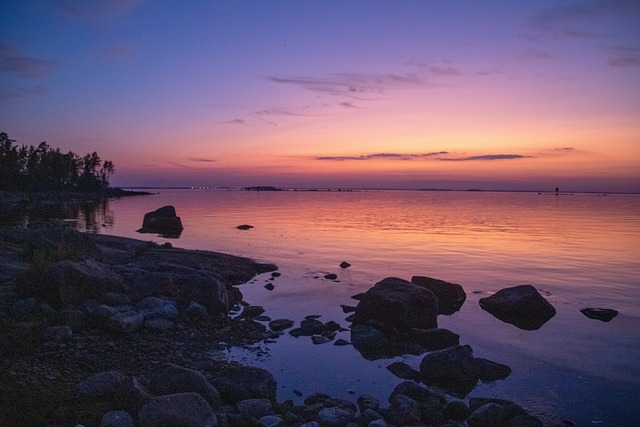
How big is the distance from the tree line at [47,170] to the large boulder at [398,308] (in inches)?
4491

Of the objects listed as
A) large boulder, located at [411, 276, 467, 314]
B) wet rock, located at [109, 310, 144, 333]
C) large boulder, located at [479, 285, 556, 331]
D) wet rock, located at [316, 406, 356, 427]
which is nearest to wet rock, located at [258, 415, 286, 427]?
wet rock, located at [316, 406, 356, 427]

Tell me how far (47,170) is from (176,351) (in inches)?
5755

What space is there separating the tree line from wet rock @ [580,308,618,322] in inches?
4666

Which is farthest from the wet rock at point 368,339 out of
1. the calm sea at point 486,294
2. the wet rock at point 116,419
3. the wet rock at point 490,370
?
the wet rock at point 116,419

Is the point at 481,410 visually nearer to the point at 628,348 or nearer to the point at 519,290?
the point at 628,348

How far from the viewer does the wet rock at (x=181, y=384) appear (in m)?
8.50

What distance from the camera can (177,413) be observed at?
701 centimetres

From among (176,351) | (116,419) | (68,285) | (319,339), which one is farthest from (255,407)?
(68,285)

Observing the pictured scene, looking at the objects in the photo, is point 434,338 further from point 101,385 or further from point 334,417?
point 101,385

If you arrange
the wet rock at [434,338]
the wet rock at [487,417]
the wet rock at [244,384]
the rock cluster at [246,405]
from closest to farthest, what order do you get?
the rock cluster at [246,405]
the wet rock at [487,417]
the wet rock at [244,384]
the wet rock at [434,338]

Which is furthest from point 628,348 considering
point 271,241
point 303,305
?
point 271,241

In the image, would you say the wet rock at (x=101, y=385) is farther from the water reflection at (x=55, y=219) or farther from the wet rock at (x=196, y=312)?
the water reflection at (x=55, y=219)

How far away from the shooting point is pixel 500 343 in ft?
48.4

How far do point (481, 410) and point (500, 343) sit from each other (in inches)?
248
